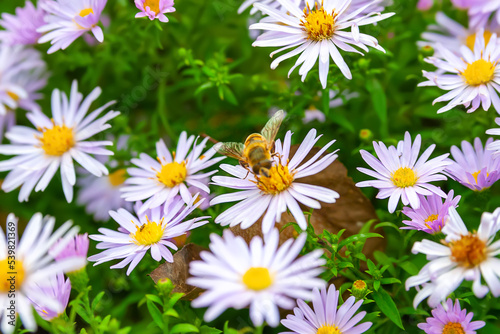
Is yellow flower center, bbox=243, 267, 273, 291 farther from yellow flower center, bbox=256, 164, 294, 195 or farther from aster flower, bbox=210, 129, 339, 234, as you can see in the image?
yellow flower center, bbox=256, 164, 294, 195

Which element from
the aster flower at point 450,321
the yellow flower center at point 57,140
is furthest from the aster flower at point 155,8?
the aster flower at point 450,321

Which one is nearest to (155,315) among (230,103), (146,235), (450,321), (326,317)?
(146,235)

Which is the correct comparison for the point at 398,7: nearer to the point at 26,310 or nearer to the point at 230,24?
the point at 230,24

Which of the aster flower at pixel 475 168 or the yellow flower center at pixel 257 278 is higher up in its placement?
the aster flower at pixel 475 168

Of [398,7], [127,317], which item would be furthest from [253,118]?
[127,317]

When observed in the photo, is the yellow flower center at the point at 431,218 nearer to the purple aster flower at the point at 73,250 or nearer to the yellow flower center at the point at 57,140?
the purple aster flower at the point at 73,250
